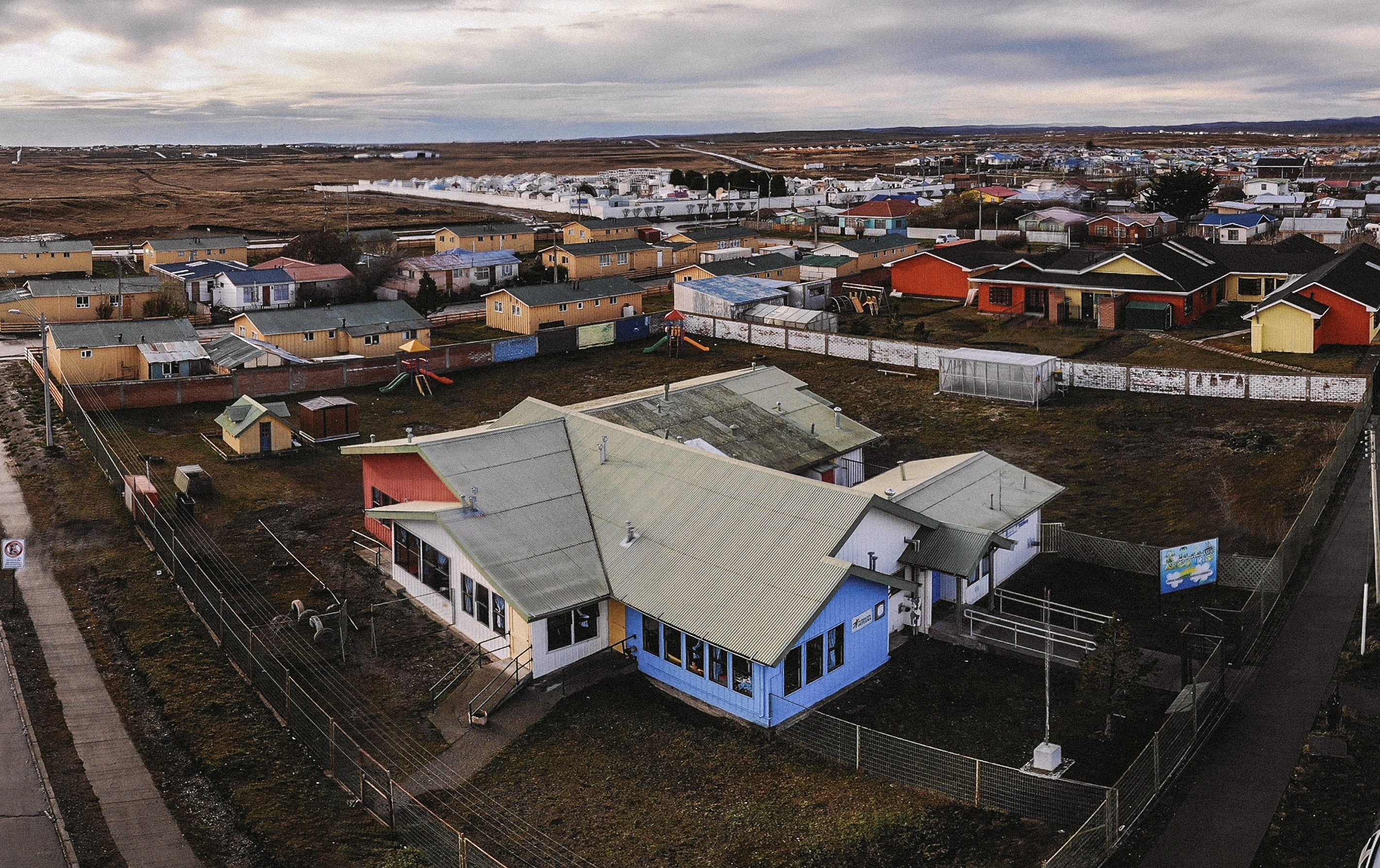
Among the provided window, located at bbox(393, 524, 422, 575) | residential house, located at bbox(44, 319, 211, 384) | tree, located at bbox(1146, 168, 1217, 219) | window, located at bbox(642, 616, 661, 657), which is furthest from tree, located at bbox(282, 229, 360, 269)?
tree, located at bbox(1146, 168, 1217, 219)

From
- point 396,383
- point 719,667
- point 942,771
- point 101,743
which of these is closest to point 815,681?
point 719,667

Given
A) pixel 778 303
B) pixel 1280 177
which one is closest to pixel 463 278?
pixel 778 303

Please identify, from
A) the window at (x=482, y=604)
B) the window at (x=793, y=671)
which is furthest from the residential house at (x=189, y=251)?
the window at (x=793, y=671)

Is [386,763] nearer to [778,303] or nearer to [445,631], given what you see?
[445,631]

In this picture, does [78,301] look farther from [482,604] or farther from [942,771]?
[942,771]

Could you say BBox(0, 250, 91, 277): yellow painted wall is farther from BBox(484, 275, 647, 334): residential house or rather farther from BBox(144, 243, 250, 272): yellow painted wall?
BBox(484, 275, 647, 334): residential house

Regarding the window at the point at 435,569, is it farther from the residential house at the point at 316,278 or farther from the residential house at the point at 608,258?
the residential house at the point at 608,258
